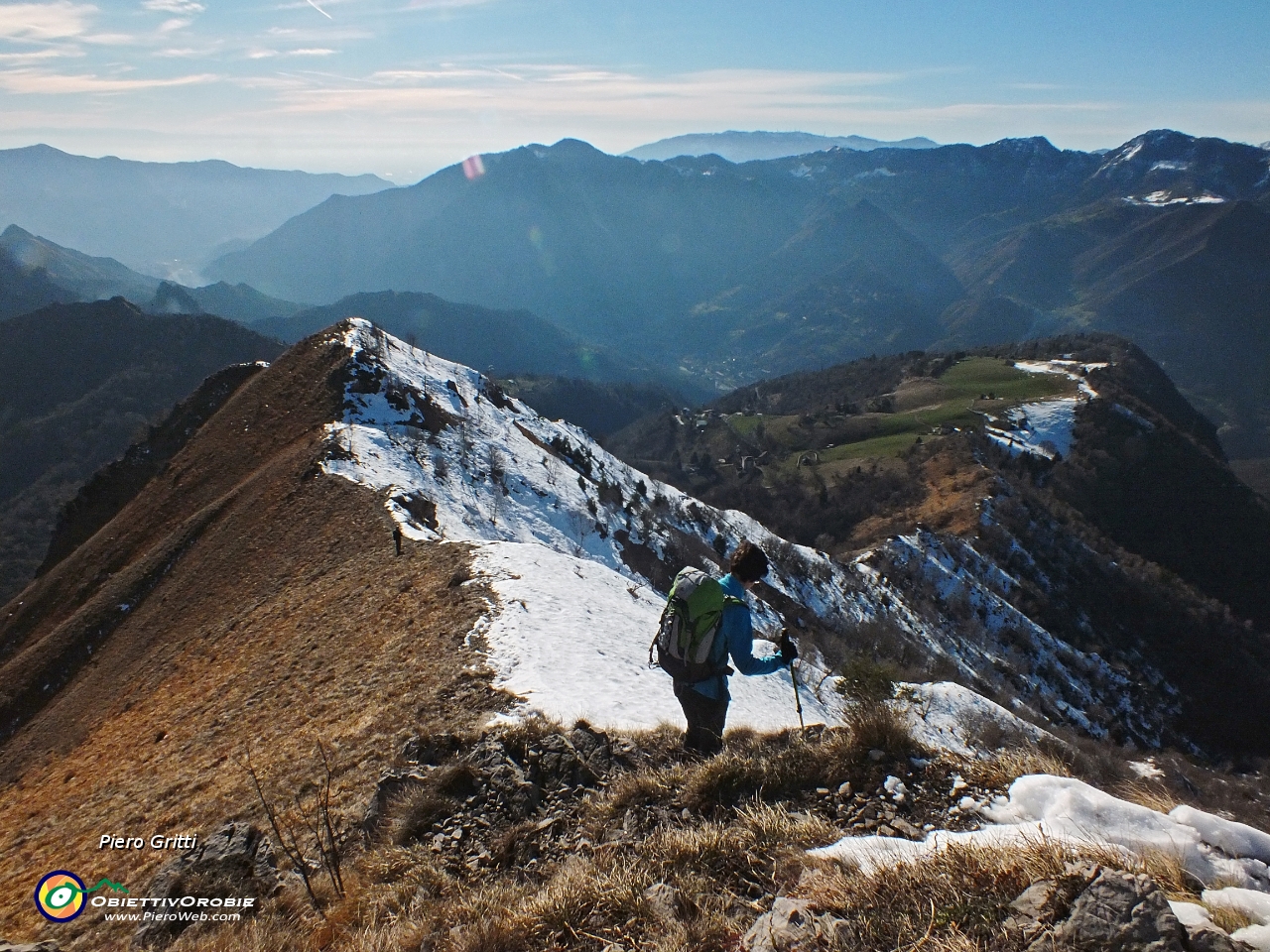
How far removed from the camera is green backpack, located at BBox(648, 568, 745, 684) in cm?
625

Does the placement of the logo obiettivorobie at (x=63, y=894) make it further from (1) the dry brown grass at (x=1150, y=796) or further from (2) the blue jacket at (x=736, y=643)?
(1) the dry brown grass at (x=1150, y=796)

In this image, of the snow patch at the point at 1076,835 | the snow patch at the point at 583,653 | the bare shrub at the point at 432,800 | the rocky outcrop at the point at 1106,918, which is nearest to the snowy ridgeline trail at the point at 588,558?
the snow patch at the point at 583,653

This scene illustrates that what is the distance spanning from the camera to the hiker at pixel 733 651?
6.20m

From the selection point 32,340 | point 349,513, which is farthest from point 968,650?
point 32,340

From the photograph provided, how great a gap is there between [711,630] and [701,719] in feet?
4.10

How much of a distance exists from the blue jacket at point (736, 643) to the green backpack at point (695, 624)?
6 centimetres

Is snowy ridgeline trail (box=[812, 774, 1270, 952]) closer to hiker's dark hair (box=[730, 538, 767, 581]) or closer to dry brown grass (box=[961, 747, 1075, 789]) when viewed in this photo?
dry brown grass (box=[961, 747, 1075, 789])

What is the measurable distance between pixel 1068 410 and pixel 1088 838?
103 m

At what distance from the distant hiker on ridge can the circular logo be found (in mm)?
6965

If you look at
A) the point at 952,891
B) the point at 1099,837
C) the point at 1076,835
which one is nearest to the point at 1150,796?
the point at 1099,837

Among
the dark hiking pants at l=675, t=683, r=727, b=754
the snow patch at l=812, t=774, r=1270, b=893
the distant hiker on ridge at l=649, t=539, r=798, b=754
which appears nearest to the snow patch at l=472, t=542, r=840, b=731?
the dark hiking pants at l=675, t=683, r=727, b=754

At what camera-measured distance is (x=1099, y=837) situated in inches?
187

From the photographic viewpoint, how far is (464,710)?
9484 millimetres

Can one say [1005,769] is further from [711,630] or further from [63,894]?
[63,894]
